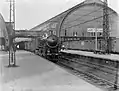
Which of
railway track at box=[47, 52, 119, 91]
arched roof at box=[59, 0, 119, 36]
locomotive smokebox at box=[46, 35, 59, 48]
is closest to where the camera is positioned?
railway track at box=[47, 52, 119, 91]

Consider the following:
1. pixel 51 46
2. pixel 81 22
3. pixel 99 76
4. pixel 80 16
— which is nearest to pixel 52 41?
pixel 51 46

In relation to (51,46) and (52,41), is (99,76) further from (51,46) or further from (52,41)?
(51,46)

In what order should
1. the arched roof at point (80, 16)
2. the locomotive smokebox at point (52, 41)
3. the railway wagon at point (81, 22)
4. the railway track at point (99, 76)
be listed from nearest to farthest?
1. the railway track at point (99, 76)
2. the locomotive smokebox at point (52, 41)
3. the railway wagon at point (81, 22)
4. the arched roof at point (80, 16)

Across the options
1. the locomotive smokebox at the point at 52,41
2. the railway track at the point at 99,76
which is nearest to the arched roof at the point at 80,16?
the locomotive smokebox at the point at 52,41

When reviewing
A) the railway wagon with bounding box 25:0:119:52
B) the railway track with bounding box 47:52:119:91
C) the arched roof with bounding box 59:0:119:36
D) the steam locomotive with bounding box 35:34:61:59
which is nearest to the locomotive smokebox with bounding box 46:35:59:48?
the steam locomotive with bounding box 35:34:61:59

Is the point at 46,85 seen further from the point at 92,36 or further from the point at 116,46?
the point at 92,36

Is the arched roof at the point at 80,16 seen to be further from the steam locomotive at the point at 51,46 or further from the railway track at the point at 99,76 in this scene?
the railway track at the point at 99,76

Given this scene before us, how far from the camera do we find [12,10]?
12656 mm

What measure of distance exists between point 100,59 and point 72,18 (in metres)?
39.4

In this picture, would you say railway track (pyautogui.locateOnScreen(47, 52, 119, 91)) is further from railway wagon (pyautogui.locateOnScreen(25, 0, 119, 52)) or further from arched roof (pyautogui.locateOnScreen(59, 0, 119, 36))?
arched roof (pyautogui.locateOnScreen(59, 0, 119, 36))

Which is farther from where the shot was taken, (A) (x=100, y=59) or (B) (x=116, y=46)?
(B) (x=116, y=46)

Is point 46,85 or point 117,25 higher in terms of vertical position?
point 117,25

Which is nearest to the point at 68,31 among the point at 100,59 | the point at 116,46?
the point at 116,46

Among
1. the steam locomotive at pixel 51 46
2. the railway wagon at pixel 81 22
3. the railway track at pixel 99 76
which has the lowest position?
the railway track at pixel 99 76
